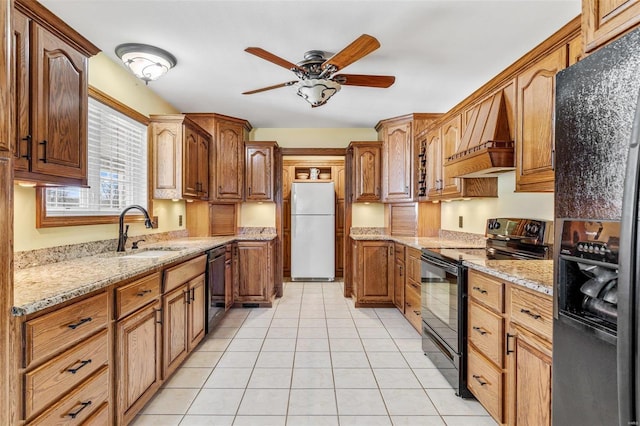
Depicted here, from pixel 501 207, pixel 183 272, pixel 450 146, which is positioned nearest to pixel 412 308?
pixel 501 207

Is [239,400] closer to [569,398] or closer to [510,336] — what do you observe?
[510,336]

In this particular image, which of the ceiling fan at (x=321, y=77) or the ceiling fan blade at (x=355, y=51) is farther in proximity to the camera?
the ceiling fan at (x=321, y=77)

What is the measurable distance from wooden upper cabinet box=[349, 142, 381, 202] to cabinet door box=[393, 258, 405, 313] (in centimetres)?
100

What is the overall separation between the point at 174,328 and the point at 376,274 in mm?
2437

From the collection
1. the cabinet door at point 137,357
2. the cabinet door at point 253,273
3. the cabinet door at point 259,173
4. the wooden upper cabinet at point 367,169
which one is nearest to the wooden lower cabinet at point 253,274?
the cabinet door at point 253,273

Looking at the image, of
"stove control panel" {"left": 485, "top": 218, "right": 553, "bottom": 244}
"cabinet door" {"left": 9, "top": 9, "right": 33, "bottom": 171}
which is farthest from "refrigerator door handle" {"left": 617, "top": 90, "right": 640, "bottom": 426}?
"cabinet door" {"left": 9, "top": 9, "right": 33, "bottom": 171}

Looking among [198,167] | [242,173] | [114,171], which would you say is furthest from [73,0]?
[242,173]

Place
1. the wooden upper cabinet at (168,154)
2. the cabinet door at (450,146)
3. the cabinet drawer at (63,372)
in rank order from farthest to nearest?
1. the wooden upper cabinet at (168,154)
2. the cabinet door at (450,146)
3. the cabinet drawer at (63,372)

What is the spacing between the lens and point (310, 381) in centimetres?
227

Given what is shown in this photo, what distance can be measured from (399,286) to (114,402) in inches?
114

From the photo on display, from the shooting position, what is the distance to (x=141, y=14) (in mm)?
2027

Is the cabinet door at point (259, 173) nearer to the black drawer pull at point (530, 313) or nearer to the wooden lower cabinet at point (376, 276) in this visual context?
the wooden lower cabinet at point (376, 276)

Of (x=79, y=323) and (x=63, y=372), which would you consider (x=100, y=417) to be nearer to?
(x=63, y=372)

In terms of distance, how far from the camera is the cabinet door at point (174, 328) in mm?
2154
